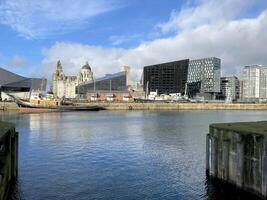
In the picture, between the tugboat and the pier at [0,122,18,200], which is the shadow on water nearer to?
the pier at [0,122,18,200]

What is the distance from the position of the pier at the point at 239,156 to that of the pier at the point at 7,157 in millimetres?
13975

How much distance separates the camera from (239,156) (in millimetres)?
23109

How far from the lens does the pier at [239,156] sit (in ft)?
69.1

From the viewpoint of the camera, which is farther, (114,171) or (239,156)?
(114,171)

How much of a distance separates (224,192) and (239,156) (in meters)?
2.81

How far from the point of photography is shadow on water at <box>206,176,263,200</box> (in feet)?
73.4

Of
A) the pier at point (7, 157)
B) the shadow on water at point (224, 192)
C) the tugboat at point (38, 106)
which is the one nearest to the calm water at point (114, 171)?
the shadow on water at point (224, 192)

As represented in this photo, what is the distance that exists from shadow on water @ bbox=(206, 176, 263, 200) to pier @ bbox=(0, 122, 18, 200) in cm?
1264

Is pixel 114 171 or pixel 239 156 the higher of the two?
pixel 239 156

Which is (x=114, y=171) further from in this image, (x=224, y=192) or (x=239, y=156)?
(x=239, y=156)

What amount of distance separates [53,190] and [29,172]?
6.59 meters

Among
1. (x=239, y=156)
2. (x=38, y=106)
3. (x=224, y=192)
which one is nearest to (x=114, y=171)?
(x=224, y=192)

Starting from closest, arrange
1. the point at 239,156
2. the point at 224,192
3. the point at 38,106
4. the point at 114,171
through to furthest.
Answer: the point at 239,156 < the point at 224,192 < the point at 114,171 < the point at 38,106

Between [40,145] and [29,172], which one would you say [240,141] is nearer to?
[29,172]
